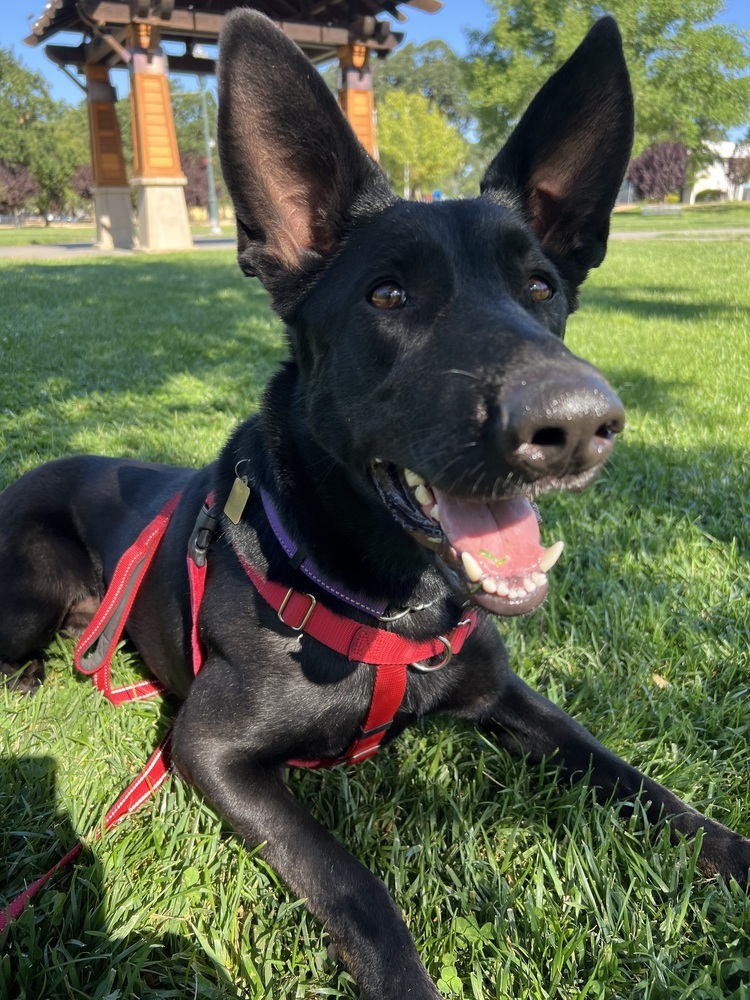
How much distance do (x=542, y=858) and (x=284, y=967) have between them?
64cm

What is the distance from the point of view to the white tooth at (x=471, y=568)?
4.80ft

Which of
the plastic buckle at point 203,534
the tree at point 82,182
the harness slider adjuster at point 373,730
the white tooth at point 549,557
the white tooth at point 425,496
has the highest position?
the tree at point 82,182

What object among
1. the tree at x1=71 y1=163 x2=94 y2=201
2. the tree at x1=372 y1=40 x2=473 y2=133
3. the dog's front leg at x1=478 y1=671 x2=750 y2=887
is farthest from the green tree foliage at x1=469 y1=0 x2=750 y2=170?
the tree at x1=372 y1=40 x2=473 y2=133

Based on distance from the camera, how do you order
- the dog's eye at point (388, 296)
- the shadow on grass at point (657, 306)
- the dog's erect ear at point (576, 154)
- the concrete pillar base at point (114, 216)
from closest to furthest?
the dog's eye at point (388, 296) < the dog's erect ear at point (576, 154) < the shadow on grass at point (657, 306) < the concrete pillar base at point (114, 216)

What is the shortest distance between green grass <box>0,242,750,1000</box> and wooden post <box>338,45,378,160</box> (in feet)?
68.8

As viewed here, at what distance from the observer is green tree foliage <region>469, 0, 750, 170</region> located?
30906 mm

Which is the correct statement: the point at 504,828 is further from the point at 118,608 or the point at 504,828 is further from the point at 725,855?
the point at 118,608

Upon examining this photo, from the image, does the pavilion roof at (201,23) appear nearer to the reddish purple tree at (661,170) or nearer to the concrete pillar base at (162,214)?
the concrete pillar base at (162,214)

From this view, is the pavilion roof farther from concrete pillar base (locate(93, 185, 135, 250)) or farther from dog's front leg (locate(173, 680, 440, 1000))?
dog's front leg (locate(173, 680, 440, 1000))

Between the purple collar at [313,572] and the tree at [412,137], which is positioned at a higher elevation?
the tree at [412,137]

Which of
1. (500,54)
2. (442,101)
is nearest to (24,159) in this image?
(500,54)

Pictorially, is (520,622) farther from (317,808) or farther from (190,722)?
(190,722)

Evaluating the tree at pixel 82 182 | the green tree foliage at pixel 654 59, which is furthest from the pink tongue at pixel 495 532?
the tree at pixel 82 182

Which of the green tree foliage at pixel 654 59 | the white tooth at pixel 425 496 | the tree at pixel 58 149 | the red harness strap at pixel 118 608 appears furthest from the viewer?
the tree at pixel 58 149
